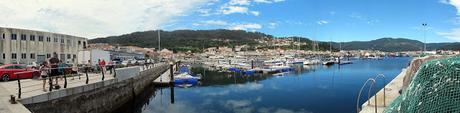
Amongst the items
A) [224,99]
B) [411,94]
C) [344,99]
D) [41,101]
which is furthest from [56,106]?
[344,99]

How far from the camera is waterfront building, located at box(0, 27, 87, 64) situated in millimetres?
35219

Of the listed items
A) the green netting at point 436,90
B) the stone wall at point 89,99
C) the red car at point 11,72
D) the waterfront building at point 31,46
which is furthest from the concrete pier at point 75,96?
the waterfront building at point 31,46

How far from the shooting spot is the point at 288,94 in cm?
3684

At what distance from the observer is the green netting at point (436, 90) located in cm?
566

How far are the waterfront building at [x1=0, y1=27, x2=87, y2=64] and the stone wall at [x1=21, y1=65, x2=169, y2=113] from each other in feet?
52.8

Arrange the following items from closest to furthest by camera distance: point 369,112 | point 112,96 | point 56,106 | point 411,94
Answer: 1. point 411,94
2. point 369,112
3. point 56,106
4. point 112,96

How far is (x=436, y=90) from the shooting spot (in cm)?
586

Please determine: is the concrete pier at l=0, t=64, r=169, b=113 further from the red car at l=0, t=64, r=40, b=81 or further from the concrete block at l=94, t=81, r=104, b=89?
the red car at l=0, t=64, r=40, b=81

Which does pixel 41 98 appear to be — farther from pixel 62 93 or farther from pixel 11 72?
pixel 11 72

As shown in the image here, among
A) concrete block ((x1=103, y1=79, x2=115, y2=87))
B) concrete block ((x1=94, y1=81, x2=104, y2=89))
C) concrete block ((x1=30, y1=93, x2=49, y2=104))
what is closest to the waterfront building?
concrete block ((x1=103, y1=79, x2=115, y2=87))

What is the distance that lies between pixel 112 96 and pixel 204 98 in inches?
506

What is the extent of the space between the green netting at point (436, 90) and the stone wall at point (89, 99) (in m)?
12.9

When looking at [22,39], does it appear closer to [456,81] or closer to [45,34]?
[45,34]

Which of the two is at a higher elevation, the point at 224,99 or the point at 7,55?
the point at 7,55
